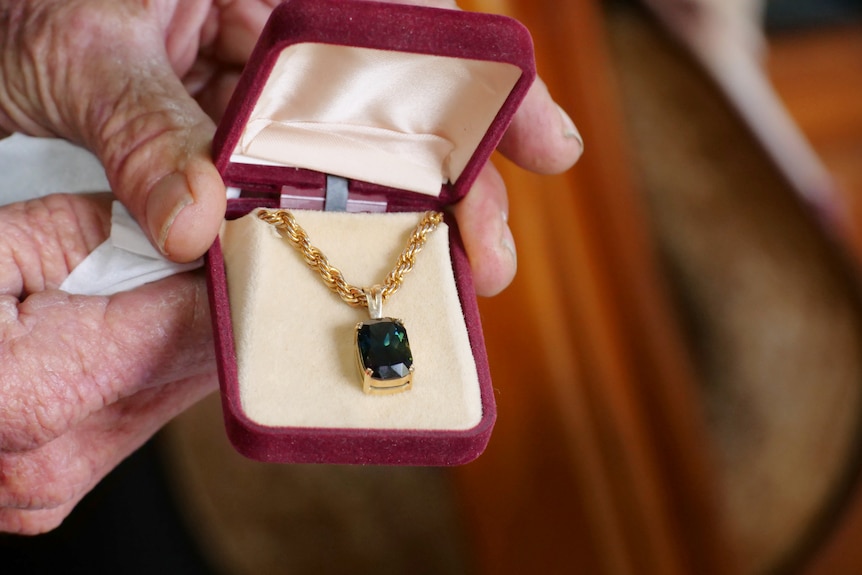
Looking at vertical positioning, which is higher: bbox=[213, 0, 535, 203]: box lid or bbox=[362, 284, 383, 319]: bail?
bbox=[213, 0, 535, 203]: box lid


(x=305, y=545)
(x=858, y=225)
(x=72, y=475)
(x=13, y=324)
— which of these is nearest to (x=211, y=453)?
(x=305, y=545)

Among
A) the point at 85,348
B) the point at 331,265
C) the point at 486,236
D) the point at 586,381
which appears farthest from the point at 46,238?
the point at 586,381

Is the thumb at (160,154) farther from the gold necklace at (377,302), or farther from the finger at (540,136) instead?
the finger at (540,136)

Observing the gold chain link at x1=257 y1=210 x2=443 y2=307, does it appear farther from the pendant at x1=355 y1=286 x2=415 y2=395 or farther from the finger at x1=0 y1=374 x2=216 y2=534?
the finger at x1=0 y1=374 x2=216 y2=534

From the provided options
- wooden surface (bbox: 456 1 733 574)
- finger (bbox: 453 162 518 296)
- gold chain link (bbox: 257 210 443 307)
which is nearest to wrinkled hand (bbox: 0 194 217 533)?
gold chain link (bbox: 257 210 443 307)

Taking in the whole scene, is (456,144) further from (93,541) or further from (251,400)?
(93,541)

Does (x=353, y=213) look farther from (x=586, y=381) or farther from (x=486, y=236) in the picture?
(x=586, y=381)

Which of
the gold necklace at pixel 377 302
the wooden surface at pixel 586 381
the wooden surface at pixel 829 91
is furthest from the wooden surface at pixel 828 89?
the gold necklace at pixel 377 302

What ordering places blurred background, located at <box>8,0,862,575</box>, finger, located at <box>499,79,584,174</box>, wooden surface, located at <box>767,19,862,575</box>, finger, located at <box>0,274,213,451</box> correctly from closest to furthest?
finger, located at <box>0,274,213,451</box>, finger, located at <box>499,79,584,174</box>, blurred background, located at <box>8,0,862,575</box>, wooden surface, located at <box>767,19,862,575</box>
